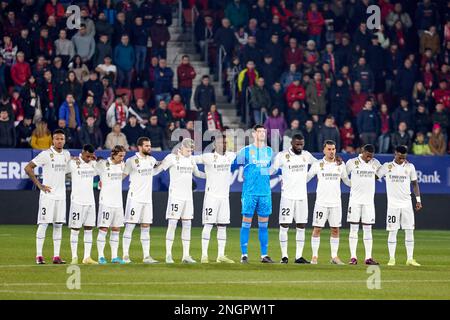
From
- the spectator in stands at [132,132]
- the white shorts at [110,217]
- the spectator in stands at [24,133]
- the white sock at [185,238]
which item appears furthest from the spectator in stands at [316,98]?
the white shorts at [110,217]

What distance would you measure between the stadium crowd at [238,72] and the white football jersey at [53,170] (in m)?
9.82

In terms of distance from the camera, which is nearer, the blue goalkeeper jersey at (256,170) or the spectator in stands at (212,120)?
the blue goalkeeper jersey at (256,170)

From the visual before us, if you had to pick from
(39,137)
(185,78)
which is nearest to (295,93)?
(185,78)

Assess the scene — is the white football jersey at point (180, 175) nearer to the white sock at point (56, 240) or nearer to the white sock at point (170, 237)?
the white sock at point (170, 237)

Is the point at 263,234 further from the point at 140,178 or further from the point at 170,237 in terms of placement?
the point at 140,178

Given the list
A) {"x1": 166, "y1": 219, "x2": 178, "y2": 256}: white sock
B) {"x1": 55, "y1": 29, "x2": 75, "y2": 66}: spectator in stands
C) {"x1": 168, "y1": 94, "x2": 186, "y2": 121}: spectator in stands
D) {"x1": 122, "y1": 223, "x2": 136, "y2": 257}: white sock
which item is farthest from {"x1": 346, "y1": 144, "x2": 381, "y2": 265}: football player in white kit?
{"x1": 55, "y1": 29, "x2": 75, "y2": 66}: spectator in stands

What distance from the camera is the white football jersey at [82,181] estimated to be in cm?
2309

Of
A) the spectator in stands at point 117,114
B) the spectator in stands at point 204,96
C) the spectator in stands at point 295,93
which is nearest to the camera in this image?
the spectator in stands at point 117,114

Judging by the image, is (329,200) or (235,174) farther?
(235,174)

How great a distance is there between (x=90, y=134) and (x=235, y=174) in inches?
165

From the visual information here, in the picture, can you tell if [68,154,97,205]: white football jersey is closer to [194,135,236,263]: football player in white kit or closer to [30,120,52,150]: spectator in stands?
[194,135,236,263]: football player in white kit

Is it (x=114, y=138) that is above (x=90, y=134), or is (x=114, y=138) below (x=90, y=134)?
below

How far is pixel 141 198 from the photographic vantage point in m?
23.5
